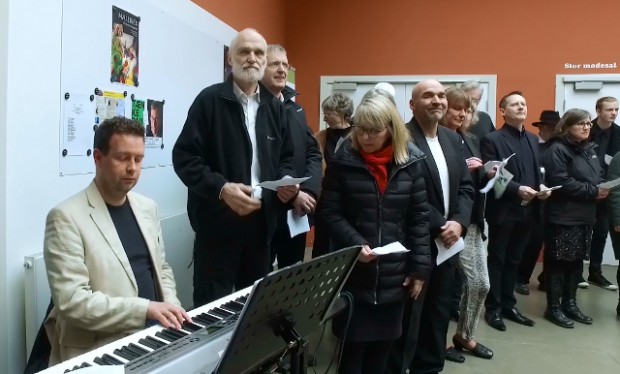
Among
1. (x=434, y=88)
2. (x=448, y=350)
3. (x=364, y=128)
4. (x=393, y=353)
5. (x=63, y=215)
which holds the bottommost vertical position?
(x=448, y=350)

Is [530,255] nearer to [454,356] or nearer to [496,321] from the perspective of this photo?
[496,321]

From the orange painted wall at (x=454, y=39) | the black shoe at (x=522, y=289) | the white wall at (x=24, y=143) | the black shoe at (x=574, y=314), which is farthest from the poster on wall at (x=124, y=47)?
the orange painted wall at (x=454, y=39)

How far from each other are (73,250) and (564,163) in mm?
3419

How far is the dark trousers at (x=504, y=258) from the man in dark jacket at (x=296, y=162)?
142 cm

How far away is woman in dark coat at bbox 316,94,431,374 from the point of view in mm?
2279

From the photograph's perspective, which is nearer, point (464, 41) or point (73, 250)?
point (73, 250)

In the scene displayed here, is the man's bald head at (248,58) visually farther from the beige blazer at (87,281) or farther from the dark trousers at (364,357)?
the dark trousers at (364,357)

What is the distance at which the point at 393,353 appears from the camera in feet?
8.75

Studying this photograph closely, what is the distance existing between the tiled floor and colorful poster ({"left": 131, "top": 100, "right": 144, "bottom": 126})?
5.57 ft

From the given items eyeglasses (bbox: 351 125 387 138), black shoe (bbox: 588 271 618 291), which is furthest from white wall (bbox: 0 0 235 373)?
black shoe (bbox: 588 271 618 291)

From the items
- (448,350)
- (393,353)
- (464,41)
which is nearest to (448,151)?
(393,353)

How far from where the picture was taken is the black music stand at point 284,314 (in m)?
1.19

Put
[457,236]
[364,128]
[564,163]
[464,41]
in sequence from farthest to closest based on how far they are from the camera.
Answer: [464,41] < [564,163] < [457,236] < [364,128]

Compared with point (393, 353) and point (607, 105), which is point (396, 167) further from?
point (607, 105)
